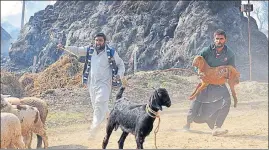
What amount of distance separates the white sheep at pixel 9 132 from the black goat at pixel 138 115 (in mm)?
1329

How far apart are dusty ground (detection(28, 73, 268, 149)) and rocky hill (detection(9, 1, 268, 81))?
9480 millimetres

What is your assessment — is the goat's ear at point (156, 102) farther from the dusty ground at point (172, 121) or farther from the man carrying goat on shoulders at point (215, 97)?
the man carrying goat on shoulders at point (215, 97)

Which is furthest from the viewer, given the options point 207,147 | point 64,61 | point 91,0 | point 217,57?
point 91,0

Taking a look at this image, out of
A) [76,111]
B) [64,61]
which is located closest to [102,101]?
[76,111]

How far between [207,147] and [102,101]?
6.78 feet

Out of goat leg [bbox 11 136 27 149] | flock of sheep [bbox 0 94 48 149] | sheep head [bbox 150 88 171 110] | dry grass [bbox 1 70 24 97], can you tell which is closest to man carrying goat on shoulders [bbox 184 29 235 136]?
sheep head [bbox 150 88 171 110]

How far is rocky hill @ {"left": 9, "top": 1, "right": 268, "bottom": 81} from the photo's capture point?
98.4 feet

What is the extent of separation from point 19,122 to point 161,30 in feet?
98.6

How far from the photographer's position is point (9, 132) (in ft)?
14.6

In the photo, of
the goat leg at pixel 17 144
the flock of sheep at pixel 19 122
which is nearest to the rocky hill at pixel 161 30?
the flock of sheep at pixel 19 122

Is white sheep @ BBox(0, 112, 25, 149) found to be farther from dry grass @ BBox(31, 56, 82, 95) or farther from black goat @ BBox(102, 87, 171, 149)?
dry grass @ BBox(31, 56, 82, 95)

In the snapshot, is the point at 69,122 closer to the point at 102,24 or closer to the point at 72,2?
the point at 102,24

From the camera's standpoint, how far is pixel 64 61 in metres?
18.4

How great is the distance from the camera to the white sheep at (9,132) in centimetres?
440
